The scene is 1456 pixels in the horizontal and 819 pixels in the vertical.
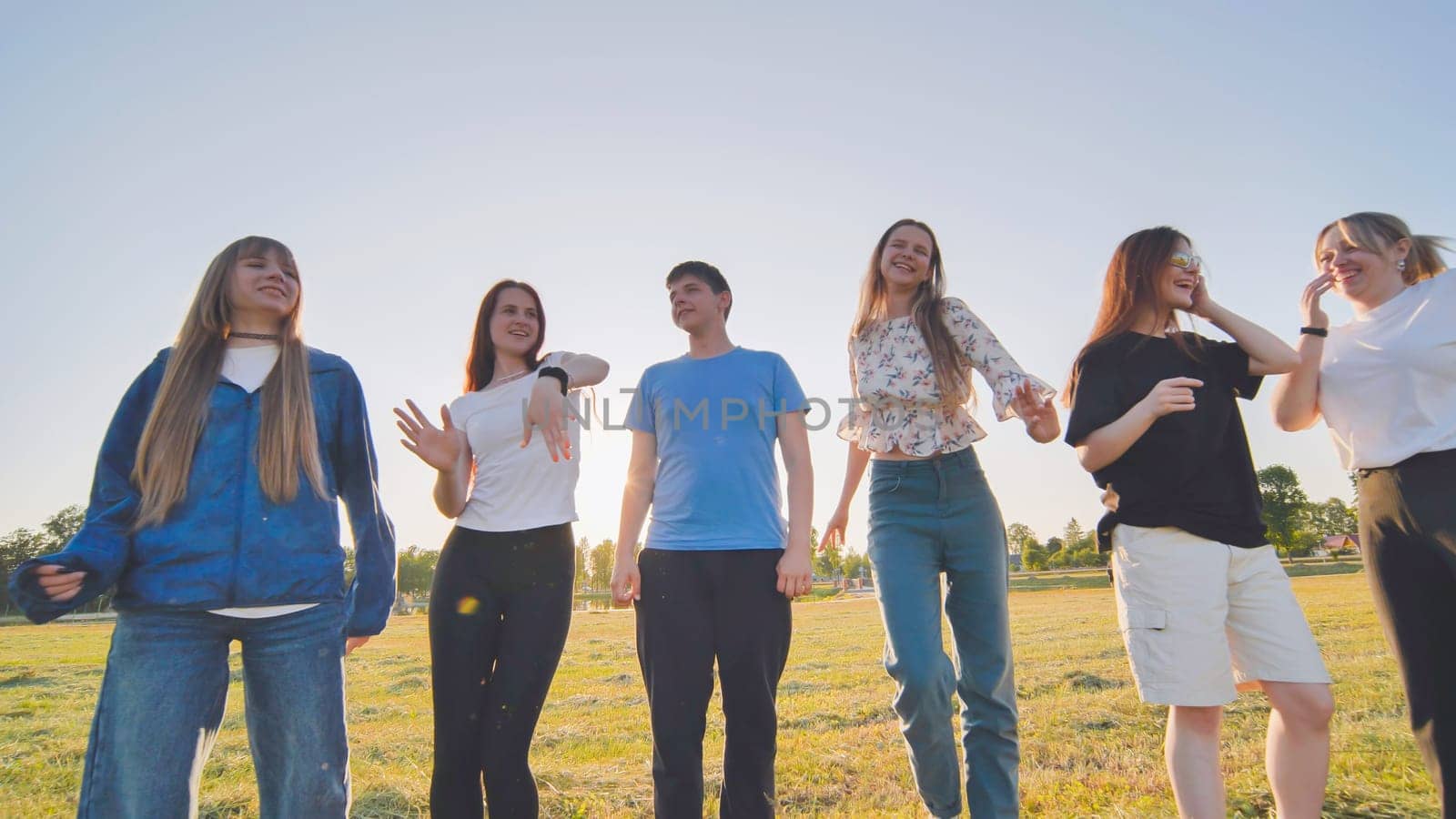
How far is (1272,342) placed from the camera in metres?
3.58

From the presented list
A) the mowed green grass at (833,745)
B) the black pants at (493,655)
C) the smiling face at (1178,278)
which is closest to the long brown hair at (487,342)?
the black pants at (493,655)

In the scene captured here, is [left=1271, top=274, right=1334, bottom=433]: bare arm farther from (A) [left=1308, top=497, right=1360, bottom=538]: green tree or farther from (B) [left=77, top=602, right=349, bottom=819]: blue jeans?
(A) [left=1308, top=497, right=1360, bottom=538]: green tree

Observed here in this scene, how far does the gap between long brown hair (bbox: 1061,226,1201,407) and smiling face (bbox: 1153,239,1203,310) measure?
0.02m

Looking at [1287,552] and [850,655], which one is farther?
[1287,552]

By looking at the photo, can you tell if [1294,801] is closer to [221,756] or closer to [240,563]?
[240,563]

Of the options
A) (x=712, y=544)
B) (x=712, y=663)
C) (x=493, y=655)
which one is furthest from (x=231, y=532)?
(x=712, y=663)

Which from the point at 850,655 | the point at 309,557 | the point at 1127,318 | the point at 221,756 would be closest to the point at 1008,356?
the point at 1127,318

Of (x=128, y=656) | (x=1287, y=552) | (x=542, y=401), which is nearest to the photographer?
(x=128, y=656)

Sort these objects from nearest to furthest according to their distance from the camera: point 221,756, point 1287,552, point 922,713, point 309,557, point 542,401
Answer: point 309,557 → point 922,713 → point 542,401 → point 221,756 → point 1287,552

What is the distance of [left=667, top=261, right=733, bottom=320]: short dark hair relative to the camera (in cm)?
413

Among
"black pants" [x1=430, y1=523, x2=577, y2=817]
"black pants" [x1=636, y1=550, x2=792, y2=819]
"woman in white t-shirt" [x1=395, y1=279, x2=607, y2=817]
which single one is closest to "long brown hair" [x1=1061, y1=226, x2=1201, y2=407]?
"black pants" [x1=636, y1=550, x2=792, y2=819]

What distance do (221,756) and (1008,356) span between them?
7253 mm

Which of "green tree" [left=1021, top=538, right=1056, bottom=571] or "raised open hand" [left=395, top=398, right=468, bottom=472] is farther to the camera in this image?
"green tree" [left=1021, top=538, right=1056, bottom=571]

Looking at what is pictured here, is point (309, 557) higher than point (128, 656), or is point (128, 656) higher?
point (309, 557)
